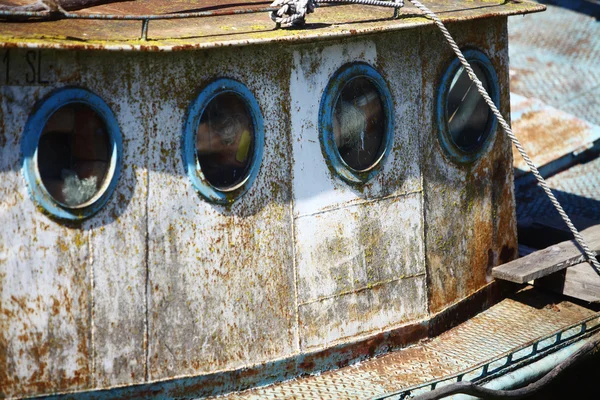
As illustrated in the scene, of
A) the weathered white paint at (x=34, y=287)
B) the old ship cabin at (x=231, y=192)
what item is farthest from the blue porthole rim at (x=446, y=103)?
the weathered white paint at (x=34, y=287)

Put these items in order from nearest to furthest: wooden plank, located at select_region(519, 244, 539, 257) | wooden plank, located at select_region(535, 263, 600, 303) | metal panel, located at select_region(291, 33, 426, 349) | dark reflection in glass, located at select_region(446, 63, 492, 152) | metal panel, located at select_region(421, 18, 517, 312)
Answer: metal panel, located at select_region(291, 33, 426, 349) → metal panel, located at select_region(421, 18, 517, 312) → dark reflection in glass, located at select_region(446, 63, 492, 152) → wooden plank, located at select_region(535, 263, 600, 303) → wooden plank, located at select_region(519, 244, 539, 257)

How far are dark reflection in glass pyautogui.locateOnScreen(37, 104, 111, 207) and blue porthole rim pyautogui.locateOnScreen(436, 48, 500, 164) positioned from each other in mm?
2015

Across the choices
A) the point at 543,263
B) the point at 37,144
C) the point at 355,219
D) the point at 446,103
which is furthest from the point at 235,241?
the point at 543,263

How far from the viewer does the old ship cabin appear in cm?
343

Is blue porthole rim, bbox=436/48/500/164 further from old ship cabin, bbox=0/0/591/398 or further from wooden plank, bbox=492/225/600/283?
wooden plank, bbox=492/225/600/283

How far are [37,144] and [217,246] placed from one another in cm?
97

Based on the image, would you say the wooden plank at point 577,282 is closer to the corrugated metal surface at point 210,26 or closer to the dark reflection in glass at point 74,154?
the corrugated metal surface at point 210,26

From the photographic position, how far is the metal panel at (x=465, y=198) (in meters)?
4.60

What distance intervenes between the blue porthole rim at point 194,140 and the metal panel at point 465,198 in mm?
1122

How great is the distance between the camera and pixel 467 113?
4859 millimetres

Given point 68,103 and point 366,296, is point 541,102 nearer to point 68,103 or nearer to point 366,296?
point 366,296

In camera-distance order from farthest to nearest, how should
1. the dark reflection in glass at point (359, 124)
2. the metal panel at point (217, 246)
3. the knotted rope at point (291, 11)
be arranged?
the dark reflection in glass at point (359, 124) < the knotted rope at point (291, 11) < the metal panel at point (217, 246)

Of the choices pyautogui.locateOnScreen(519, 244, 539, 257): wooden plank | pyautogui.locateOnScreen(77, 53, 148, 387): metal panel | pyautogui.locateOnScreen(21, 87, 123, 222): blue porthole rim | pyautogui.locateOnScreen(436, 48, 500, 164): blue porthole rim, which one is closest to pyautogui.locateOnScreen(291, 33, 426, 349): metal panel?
pyautogui.locateOnScreen(436, 48, 500, 164): blue porthole rim

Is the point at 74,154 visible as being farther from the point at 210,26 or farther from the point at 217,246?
the point at 210,26
